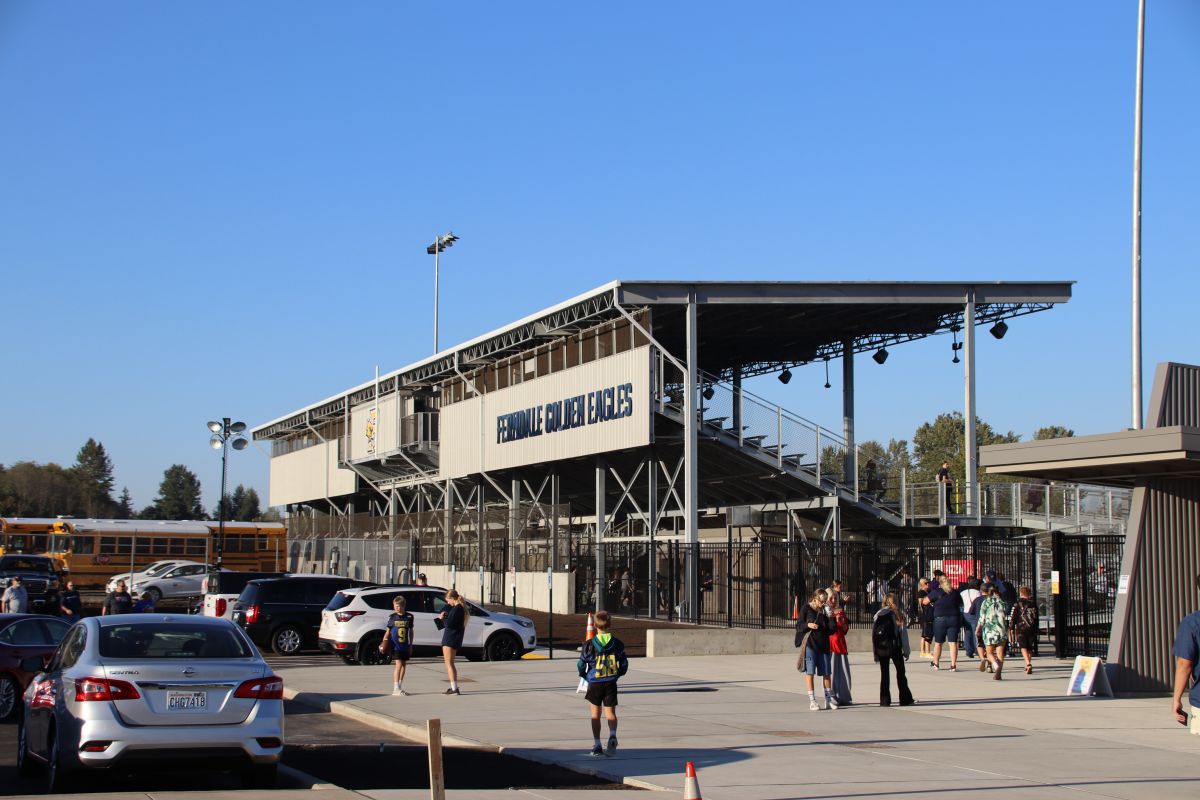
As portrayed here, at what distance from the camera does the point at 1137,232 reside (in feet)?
86.9

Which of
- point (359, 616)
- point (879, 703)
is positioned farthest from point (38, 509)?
point (879, 703)

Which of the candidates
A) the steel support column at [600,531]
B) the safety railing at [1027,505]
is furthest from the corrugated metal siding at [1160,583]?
the steel support column at [600,531]

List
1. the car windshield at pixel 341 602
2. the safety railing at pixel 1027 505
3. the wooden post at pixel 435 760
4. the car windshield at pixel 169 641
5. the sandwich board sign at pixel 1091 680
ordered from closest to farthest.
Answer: the wooden post at pixel 435 760, the car windshield at pixel 169 641, the sandwich board sign at pixel 1091 680, the car windshield at pixel 341 602, the safety railing at pixel 1027 505

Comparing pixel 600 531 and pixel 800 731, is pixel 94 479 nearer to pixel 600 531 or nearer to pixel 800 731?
pixel 600 531

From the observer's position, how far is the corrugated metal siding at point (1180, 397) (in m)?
19.4

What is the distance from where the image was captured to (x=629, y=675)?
23.8 meters

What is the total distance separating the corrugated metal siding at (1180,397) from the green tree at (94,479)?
166780mm

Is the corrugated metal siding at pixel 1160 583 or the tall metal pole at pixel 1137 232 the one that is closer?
the corrugated metal siding at pixel 1160 583

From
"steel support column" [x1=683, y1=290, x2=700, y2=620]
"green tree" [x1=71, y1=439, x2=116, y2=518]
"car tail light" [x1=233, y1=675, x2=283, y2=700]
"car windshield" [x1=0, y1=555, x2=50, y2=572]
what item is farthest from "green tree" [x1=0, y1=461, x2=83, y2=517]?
"car tail light" [x1=233, y1=675, x2=283, y2=700]

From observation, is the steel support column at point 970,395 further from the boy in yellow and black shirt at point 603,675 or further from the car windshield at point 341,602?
the boy in yellow and black shirt at point 603,675

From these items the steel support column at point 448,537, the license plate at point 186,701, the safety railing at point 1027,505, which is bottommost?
the license plate at point 186,701

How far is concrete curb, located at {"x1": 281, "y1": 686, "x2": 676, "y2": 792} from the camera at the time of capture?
12.5 m

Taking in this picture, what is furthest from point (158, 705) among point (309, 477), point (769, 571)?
point (309, 477)

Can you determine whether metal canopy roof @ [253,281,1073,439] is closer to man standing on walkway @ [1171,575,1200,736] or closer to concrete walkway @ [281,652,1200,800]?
concrete walkway @ [281,652,1200,800]
